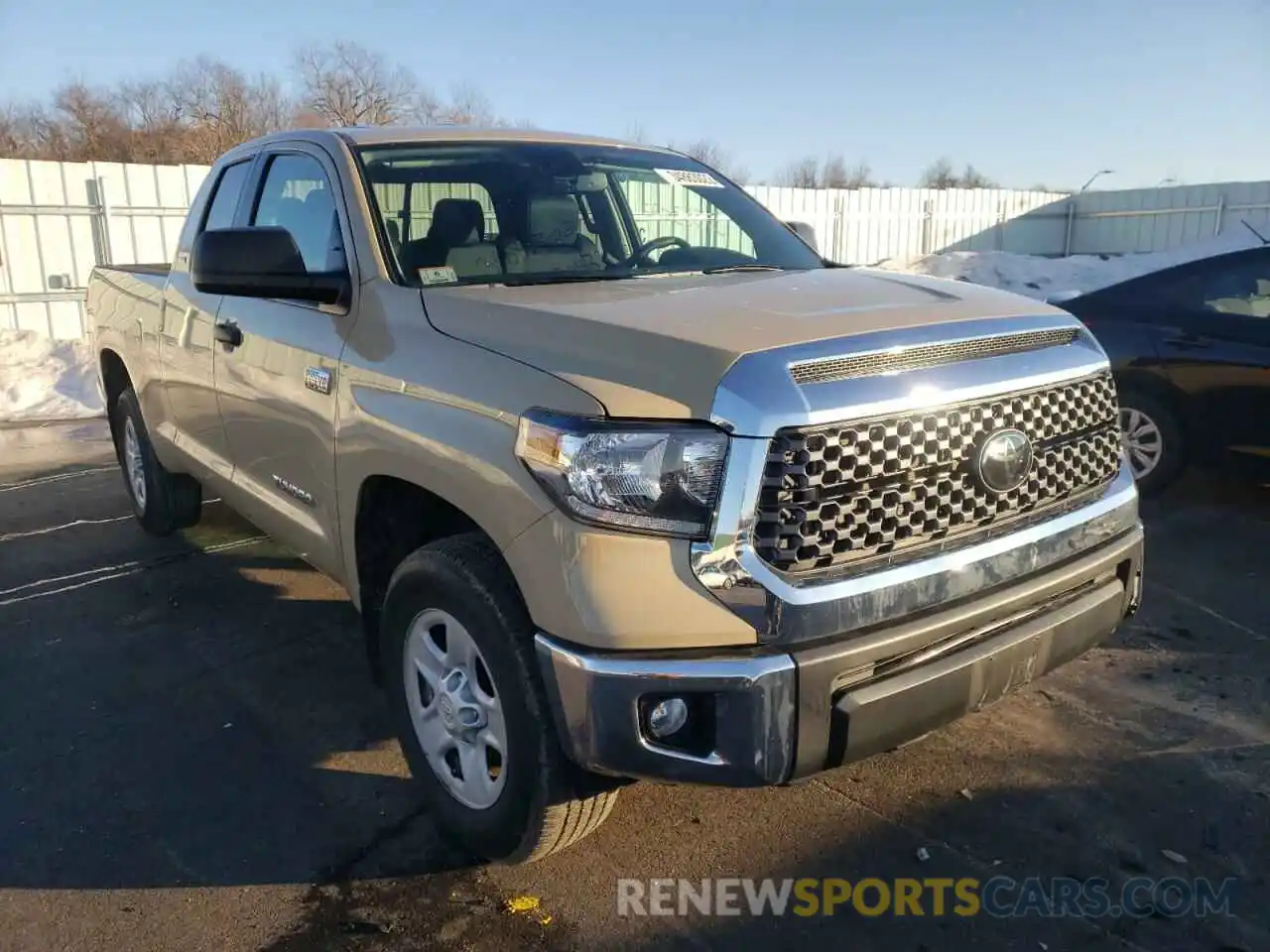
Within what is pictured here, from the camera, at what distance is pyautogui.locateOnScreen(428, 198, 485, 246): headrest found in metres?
3.27

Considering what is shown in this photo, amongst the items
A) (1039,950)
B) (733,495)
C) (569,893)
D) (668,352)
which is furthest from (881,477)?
(569,893)

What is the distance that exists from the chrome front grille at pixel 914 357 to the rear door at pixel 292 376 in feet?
5.01

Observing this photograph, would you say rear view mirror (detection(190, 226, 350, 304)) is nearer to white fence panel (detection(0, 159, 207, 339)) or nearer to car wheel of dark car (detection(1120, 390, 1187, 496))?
car wheel of dark car (detection(1120, 390, 1187, 496))

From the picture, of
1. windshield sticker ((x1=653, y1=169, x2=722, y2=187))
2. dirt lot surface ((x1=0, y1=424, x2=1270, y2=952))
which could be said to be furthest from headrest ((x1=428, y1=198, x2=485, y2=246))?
dirt lot surface ((x1=0, y1=424, x2=1270, y2=952))

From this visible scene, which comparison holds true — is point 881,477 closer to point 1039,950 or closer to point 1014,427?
point 1014,427

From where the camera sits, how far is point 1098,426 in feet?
9.36

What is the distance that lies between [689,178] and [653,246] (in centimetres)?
57

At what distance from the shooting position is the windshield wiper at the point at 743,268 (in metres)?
3.46

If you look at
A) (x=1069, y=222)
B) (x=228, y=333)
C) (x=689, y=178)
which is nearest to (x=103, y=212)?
(x=228, y=333)

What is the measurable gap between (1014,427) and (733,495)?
84 cm

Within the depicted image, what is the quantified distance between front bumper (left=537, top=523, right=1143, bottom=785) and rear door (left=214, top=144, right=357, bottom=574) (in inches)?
53.3

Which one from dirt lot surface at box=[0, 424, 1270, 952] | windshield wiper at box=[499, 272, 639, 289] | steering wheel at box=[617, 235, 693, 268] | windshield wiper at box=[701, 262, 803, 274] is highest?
steering wheel at box=[617, 235, 693, 268]

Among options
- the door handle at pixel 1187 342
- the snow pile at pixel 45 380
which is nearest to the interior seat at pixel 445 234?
the door handle at pixel 1187 342

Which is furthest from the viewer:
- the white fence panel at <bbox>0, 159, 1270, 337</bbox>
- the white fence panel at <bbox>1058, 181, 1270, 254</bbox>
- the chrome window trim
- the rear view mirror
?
the white fence panel at <bbox>1058, 181, 1270, 254</bbox>
